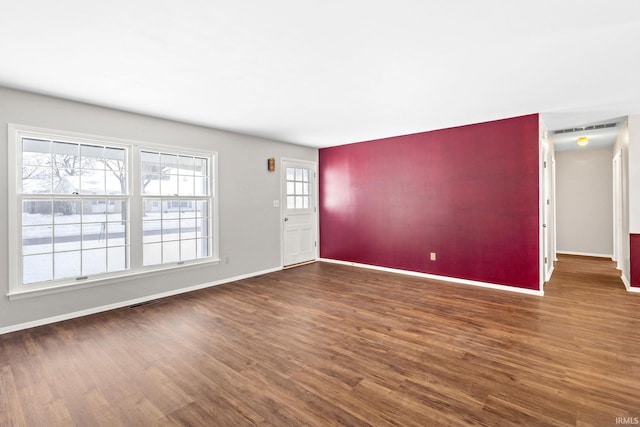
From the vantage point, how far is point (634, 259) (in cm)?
402

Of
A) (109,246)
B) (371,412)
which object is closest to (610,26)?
(371,412)

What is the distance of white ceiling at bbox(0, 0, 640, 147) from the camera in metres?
1.83

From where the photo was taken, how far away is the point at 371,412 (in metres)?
1.80

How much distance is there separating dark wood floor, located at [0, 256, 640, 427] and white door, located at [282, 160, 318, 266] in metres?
2.13

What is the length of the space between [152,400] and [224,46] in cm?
251

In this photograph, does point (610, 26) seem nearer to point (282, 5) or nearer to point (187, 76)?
point (282, 5)

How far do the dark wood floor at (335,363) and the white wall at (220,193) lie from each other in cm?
28

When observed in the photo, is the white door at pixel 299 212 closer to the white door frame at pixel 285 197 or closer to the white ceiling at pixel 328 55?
the white door frame at pixel 285 197

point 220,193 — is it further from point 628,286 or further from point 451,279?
point 628,286

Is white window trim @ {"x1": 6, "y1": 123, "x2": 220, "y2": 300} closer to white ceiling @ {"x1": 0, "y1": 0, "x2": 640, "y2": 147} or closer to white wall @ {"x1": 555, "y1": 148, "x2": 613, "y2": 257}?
white ceiling @ {"x1": 0, "y1": 0, "x2": 640, "y2": 147}

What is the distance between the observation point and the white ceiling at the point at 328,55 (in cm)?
183

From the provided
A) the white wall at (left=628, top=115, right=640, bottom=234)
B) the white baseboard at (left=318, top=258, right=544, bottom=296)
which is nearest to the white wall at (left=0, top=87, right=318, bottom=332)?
the white baseboard at (left=318, top=258, right=544, bottom=296)

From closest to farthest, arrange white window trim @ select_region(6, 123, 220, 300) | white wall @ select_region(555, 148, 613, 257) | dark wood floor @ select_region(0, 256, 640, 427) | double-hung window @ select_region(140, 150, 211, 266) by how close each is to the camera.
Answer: dark wood floor @ select_region(0, 256, 640, 427)
white window trim @ select_region(6, 123, 220, 300)
double-hung window @ select_region(140, 150, 211, 266)
white wall @ select_region(555, 148, 613, 257)

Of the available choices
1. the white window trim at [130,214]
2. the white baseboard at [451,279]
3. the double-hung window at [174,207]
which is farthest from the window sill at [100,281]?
the white baseboard at [451,279]
